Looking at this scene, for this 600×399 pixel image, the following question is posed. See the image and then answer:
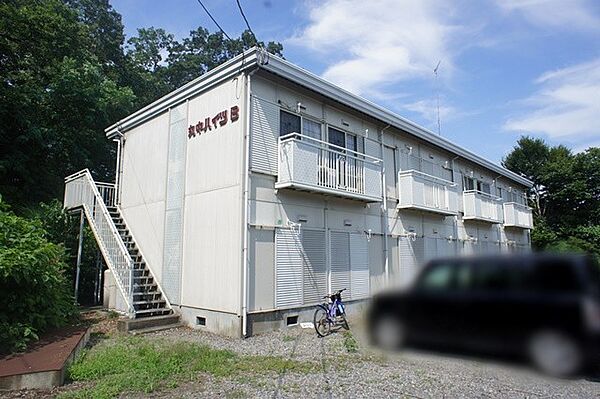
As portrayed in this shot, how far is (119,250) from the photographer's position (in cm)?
1240

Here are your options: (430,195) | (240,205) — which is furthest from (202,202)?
(430,195)

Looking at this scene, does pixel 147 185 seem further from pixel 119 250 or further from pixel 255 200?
pixel 255 200

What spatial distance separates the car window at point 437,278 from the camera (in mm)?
520

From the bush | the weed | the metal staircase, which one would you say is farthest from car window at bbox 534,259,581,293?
the weed

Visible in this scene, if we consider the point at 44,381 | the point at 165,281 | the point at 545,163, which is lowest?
the point at 44,381

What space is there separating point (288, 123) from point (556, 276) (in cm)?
1149

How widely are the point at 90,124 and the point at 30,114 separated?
251 cm

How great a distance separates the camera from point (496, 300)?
1.61 ft

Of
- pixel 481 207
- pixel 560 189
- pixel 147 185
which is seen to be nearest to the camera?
pixel 560 189

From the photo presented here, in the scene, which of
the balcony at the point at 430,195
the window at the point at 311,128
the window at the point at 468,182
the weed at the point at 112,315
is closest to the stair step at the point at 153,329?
the weed at the point at 112,315

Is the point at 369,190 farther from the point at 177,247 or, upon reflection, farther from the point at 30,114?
the point at 30,114

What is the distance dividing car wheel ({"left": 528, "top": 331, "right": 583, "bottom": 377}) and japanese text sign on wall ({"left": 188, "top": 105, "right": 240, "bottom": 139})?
422 inches

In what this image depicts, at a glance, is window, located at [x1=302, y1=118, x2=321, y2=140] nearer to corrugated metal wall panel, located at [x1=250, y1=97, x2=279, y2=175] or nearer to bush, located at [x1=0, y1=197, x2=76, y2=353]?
corrugated metal wall panel, located at [x1=250, y1=97, x2=279, y2=175]

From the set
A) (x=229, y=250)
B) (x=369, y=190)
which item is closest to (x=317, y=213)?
(x=369, y=190)
